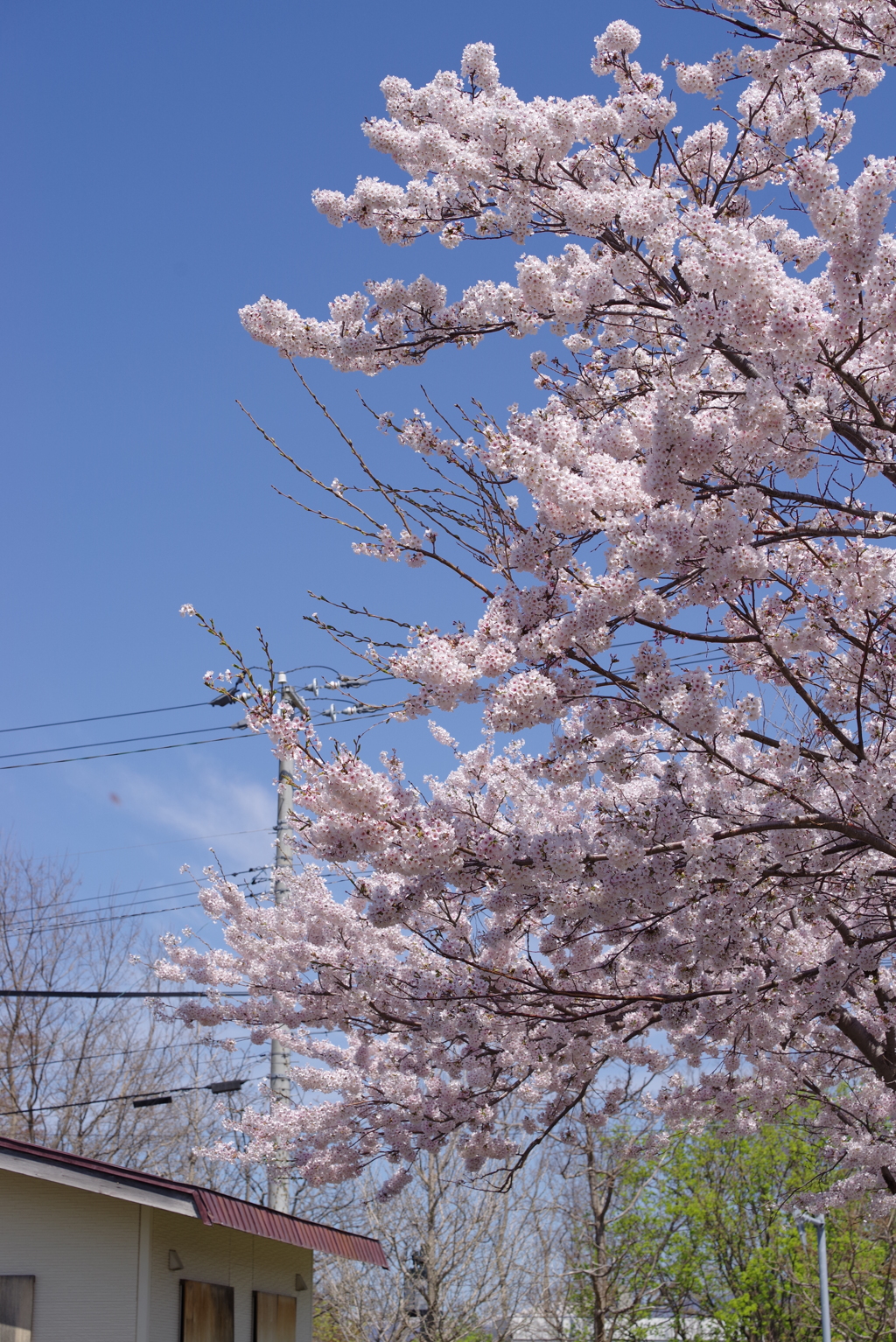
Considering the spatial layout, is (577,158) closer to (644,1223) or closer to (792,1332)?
(644,1223)

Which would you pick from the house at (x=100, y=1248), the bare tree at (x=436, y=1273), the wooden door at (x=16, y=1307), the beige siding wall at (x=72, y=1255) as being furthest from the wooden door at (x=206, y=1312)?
the bare tree at (x=436, y=1273)

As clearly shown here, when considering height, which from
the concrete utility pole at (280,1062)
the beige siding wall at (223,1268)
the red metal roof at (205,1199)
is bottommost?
the beige siding wall at (223,1268)

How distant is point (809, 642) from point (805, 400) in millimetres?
1440

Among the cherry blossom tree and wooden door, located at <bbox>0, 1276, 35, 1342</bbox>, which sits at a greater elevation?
the cherry blossom tree

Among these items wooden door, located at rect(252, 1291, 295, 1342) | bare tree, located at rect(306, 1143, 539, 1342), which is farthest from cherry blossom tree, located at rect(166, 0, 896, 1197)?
bare tree, located at rect(306, 1143, 539, 1342)

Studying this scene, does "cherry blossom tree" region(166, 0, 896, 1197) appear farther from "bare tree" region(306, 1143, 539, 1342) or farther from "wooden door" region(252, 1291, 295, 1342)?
"bare tree" region(306, 1143, 539, 1342)

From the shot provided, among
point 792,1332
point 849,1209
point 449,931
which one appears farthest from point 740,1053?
point 792,1332

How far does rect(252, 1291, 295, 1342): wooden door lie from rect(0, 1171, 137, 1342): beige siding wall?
102 inches

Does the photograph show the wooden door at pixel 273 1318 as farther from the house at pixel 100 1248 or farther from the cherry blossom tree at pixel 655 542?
the cherry blossom tree at pixel 655 542

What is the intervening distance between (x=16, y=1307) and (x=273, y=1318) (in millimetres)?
3507

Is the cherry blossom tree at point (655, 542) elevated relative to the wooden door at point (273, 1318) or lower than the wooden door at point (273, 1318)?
elevated

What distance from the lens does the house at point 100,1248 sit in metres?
7.46

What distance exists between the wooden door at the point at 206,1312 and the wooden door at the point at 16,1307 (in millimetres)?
1121

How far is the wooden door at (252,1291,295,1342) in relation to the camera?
9.97 metres
